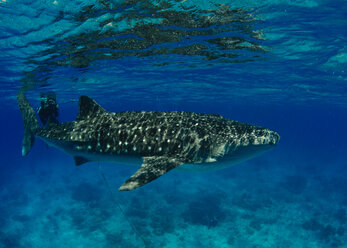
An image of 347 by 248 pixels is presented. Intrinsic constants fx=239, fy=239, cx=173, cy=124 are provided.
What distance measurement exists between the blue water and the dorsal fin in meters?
2.68

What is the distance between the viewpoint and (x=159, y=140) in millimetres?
5641

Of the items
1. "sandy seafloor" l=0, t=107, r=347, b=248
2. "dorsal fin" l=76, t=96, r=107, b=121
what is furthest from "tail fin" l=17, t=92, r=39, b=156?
"sandy seafloor" l=0, t=107, r=347, b=248

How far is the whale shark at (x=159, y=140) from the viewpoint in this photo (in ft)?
17.1

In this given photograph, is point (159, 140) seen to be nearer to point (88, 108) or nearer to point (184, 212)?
point (88, 108)

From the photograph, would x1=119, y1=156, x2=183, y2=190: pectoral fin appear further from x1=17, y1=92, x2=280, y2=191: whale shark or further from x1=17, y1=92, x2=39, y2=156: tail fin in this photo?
x1=17, y1=92, x2=39, y2=156: tail fin

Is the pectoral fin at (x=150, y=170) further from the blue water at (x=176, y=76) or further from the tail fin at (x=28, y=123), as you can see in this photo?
the tail fin at (x=28, y=123)

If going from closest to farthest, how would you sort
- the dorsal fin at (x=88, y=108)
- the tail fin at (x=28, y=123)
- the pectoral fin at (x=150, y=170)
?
the pectoral fin at (x=150, y=170) < the dorsal fin at (x=88, y=108) < the tail fin at (x=28, y=123)

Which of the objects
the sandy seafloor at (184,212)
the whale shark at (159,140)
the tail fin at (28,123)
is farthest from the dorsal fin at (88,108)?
the sandy seafloor at (184,212)

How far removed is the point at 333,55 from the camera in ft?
56.9

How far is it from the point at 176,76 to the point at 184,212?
13.8 meters

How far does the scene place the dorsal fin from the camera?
6.98 meters

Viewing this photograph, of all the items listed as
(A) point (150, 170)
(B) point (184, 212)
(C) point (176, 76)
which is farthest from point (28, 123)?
(C) point (176, 76)

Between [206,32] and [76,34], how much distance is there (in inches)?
279

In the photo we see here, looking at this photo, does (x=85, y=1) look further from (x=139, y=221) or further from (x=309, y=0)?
(x=139, y=221)
